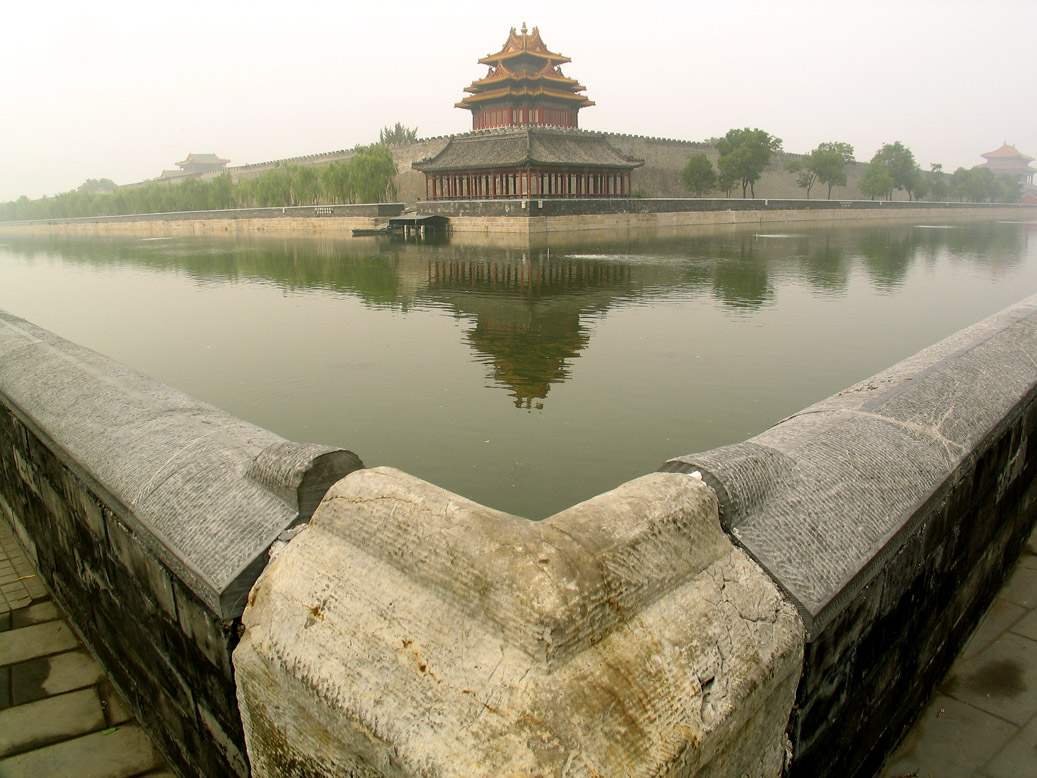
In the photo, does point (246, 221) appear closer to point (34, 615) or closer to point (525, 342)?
point (525, 342)

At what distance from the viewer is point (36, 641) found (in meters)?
2.65

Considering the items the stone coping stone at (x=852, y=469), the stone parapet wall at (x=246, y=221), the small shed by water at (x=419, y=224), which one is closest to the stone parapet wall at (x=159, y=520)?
the stone coping stone at (x=852, y=469)

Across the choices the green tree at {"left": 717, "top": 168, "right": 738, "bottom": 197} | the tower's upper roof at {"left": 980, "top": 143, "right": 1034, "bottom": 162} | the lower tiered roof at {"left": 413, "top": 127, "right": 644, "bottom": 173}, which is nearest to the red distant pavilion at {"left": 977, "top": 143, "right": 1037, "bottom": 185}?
the tower's upper roof at {"left": 980, "top": 143, "right": 1034, "bottom": 162}

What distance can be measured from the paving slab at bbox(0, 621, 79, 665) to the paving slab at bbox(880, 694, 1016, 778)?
2744mm

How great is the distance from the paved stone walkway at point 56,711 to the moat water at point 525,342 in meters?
2.22

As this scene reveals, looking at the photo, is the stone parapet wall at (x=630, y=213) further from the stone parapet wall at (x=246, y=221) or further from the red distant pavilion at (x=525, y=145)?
the stone parapet wall at (x=246, y=221)

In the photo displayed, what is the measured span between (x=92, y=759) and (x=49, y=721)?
0.89 feet

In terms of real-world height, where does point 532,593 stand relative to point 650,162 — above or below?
below

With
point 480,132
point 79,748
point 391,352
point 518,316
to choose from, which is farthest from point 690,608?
point 480,132

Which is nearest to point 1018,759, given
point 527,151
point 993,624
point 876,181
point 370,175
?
point 993,624

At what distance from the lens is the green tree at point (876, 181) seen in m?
47.6

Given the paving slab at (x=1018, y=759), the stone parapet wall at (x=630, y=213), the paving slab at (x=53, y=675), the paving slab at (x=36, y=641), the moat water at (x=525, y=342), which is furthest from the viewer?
the stone parapet wall at (x=630, y=213)

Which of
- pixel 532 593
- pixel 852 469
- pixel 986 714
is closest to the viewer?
pixel 532 593

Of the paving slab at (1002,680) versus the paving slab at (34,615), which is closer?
the paving slab at (1002,680)
